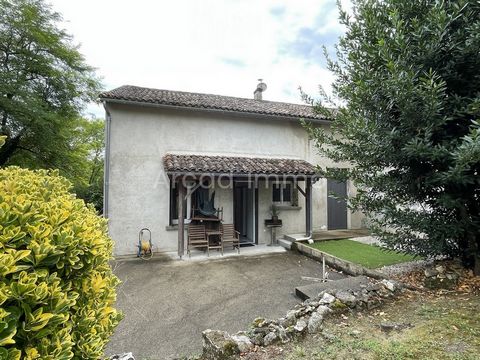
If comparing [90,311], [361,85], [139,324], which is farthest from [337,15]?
[139,324]

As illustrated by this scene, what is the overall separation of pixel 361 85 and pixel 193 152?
7515 mm

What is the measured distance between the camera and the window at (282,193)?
12461 mm

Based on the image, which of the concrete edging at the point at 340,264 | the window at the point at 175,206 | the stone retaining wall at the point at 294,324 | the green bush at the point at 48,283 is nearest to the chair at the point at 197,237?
the window at the point at 175,206

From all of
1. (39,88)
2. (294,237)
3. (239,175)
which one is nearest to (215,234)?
(239,175)

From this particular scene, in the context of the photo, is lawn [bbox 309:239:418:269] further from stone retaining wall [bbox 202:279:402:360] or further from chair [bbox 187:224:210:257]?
chair [bbox 187:224:210:257]

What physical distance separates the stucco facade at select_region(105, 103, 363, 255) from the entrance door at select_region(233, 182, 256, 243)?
0.41 m

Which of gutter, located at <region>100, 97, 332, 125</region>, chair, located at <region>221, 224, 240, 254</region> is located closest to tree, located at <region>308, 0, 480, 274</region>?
gutter, located at <region>100, 97, 332, 125</region>

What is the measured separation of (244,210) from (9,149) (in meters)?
13.6

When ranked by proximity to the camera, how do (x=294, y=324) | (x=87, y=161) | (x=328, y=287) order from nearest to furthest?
(x=294, y=324)
(x=328, y=287)
(x=87, y=161)

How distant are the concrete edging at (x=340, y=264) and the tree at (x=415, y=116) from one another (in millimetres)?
1804

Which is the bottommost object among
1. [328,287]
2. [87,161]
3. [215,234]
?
[328,287]

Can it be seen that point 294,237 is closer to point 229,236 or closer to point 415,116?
point 229,236

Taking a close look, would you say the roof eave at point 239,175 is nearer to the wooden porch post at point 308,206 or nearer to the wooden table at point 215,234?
the wooden porch post at point 308,206

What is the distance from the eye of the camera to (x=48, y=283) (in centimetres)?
167
